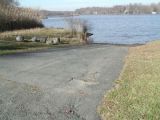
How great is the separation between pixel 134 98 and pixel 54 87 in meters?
2.69

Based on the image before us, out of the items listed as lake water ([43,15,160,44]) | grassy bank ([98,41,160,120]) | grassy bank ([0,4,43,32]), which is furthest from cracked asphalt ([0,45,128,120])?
grassy bank ([0,4,43,32])

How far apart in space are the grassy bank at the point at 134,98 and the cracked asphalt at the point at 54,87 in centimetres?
29

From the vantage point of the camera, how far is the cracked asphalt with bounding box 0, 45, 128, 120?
7.88 m

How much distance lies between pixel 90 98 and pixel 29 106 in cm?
159

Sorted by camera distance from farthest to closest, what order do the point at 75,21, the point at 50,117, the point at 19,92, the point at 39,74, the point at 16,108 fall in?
the point at 75,21 < the point at 39,74 < the point at 19,92 < the point at 16,108 < the point at 50,117

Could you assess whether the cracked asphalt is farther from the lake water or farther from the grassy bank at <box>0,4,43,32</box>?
the grassy bank at <box>0,4,43,32</box>

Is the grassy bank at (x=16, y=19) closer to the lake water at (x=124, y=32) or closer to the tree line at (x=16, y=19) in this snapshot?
the tree line at (x=16, y=19)

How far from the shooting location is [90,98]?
30.2 feet

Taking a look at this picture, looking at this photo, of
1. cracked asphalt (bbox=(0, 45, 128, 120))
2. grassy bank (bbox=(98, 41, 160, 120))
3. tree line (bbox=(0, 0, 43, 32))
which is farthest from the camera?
tree line (bbox=(0, 0, 43, 32))

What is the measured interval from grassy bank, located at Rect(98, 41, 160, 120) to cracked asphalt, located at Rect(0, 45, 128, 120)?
295mm

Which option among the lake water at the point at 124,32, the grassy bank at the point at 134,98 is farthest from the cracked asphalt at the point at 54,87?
the lake water at the point at 124,32

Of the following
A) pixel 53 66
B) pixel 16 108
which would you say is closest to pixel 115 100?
pixel 16 108

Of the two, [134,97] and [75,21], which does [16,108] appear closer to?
[134,97]

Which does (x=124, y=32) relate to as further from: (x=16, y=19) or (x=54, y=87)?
(x=54, y=87)
